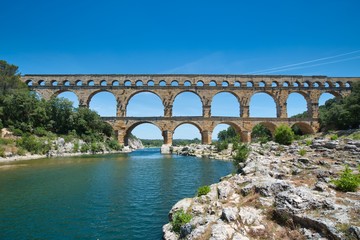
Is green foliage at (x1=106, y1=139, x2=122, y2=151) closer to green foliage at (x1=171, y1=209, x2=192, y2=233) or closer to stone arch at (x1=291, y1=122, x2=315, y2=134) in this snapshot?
stone arch at (x1=291, y1=122, x2=315, y2=134)

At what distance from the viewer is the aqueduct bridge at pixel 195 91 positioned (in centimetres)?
4012

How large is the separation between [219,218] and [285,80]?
43.4 m

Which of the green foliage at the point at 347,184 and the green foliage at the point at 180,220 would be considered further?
the green foliage at the point at 347,184

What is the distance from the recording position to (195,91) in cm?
4175

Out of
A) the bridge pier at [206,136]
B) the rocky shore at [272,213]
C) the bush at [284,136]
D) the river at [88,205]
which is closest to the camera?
the rocky shore at [272,213]

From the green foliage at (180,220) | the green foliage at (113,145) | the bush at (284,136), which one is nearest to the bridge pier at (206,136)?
the green foliage at (113,145)

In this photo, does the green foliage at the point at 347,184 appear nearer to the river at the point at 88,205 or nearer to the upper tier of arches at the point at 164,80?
the river at the point at 88,205

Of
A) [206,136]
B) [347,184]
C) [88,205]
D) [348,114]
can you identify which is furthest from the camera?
[206,136]

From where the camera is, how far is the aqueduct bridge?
40.1 meters

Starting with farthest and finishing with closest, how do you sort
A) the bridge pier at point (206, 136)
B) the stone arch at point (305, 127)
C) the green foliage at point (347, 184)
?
1. the stone arch at point (305, 127)
2. the bridge pier at point (206, 136)
3. the green foliage at point (347, 184)

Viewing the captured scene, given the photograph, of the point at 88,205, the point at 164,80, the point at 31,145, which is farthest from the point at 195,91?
the point at 88,205

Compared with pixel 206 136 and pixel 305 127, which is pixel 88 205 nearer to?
pixel 206 136

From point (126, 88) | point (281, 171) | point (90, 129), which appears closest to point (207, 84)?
point (126, 88)

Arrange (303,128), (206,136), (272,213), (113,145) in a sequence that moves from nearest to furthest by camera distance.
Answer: (272,213), (113,145), (206,136), (303,128)
